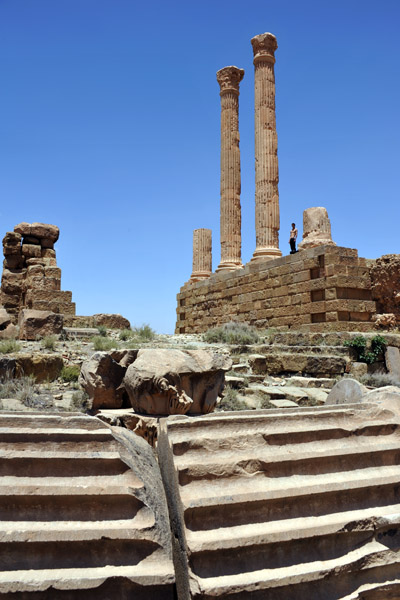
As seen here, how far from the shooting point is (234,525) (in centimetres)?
225

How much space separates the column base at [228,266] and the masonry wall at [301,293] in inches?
11.1

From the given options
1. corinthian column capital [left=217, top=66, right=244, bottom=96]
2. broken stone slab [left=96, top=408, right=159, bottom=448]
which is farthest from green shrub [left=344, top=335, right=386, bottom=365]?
corinthian column capital [left=217, top=66, right=244, bottom=96]

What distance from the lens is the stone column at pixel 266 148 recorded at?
51.3 ft

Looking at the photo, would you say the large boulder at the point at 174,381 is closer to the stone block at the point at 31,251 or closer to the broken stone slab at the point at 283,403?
the broken stone slab at the point at 283,403

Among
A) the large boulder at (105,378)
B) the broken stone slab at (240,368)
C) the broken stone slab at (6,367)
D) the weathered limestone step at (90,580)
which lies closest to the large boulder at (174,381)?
the large boulder at (105,378)

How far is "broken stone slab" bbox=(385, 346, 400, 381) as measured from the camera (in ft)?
33.2

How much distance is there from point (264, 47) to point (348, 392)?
15.3m

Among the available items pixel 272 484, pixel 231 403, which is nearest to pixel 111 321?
pixel 231 403

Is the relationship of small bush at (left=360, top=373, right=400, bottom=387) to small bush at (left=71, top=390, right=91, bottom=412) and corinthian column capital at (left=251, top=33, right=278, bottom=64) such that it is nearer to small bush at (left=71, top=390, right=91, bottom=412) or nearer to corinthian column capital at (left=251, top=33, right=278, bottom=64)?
small bush at (left=71, top=390, right=91, bottom=412)

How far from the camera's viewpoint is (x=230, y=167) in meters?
17.7

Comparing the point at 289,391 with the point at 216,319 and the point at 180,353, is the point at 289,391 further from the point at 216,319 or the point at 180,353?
the point at 216,319

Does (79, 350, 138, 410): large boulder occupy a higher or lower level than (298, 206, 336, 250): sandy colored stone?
lower

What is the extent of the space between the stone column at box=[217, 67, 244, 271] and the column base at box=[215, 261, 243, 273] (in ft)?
0.20

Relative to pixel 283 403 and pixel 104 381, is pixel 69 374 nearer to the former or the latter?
pixel 104 381
